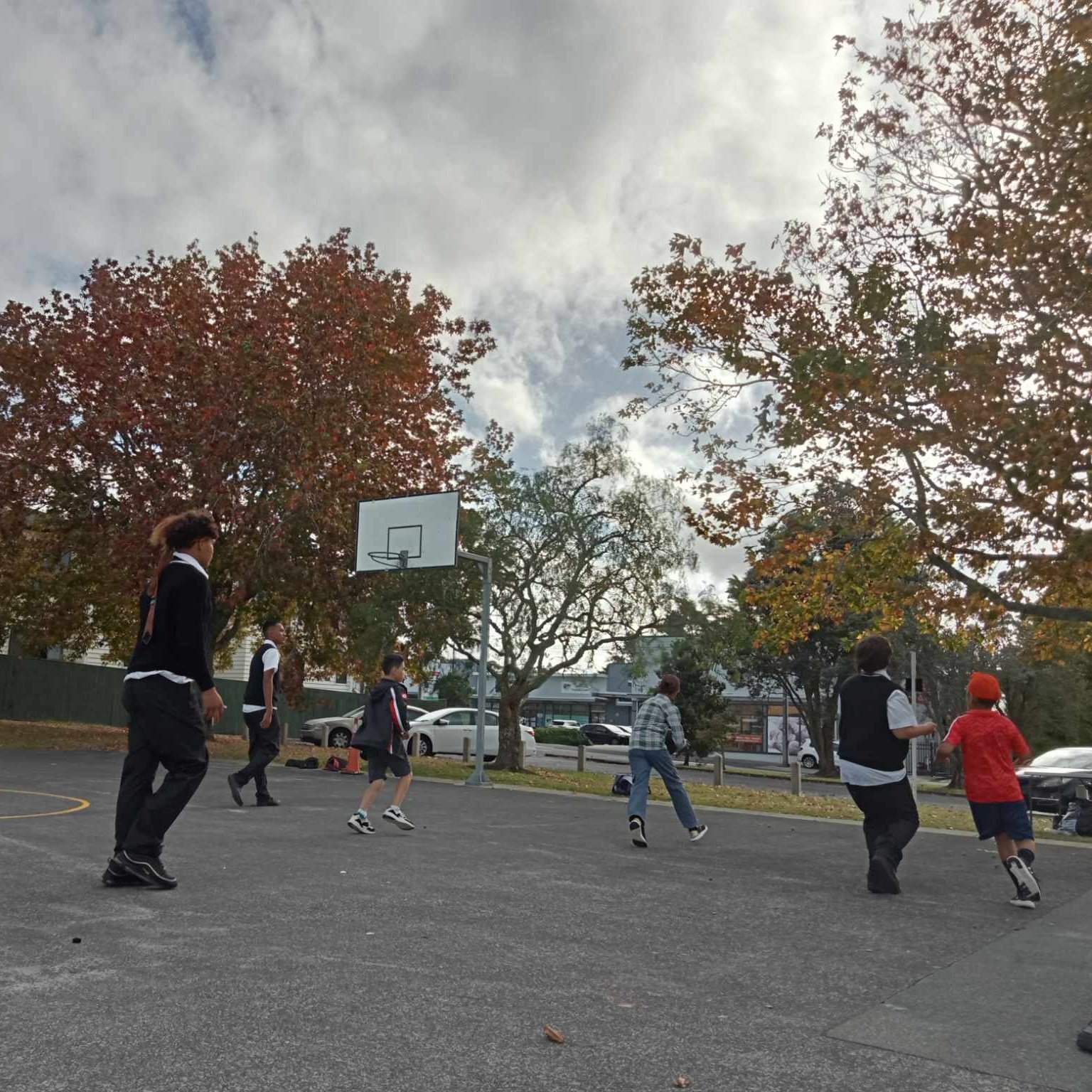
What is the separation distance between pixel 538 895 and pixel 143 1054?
3.58m

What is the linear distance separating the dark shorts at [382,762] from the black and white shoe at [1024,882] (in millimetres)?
5029

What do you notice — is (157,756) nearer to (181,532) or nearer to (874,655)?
(181,532)

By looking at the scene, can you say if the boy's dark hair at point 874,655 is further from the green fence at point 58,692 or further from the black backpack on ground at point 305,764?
the green fence at point 58,692

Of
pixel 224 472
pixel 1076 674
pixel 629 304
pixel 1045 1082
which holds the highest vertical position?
pixel 629 304

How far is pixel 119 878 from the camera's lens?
6.05 metres

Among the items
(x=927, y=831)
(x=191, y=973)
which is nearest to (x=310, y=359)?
(x=927, y=831)

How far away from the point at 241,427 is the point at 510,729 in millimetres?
9606

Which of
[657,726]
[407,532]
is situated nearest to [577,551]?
[407,532]

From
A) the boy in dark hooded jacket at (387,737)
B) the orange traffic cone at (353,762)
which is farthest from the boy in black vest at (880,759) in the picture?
the orange traffic cone at (353,762)

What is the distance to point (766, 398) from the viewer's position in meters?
16.7

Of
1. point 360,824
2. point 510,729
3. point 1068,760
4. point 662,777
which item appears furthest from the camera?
point 510,729

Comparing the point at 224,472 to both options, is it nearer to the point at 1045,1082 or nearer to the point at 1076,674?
the point at 1045,1082

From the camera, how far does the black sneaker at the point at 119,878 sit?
6.03 meters

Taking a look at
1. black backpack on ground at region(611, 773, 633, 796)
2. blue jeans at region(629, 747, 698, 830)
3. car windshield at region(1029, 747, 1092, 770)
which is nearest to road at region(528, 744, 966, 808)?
car windshield at region(1029, 747, 1092, 770)
